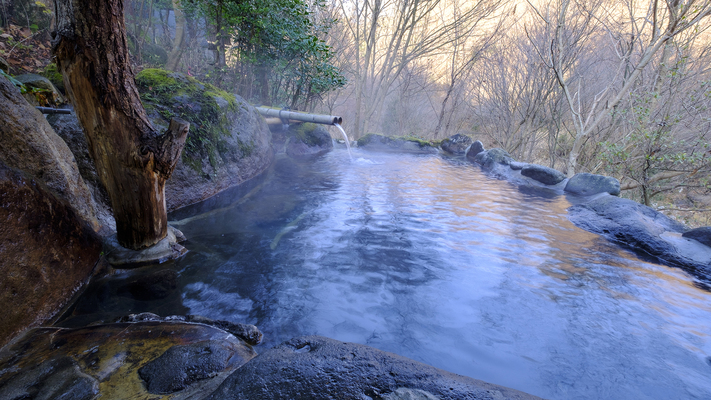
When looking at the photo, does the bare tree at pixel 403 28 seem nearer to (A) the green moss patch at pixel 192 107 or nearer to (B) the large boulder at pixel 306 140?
(B) the large boulder at pixel 306 140

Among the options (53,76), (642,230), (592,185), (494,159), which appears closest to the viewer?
(642,230)

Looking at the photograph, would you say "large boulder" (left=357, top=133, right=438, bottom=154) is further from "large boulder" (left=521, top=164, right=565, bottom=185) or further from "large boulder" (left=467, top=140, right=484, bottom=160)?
"large boulder" (left=521, top=164, right=565, bottom=185)

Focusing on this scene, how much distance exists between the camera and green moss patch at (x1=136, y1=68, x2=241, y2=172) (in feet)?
16.2

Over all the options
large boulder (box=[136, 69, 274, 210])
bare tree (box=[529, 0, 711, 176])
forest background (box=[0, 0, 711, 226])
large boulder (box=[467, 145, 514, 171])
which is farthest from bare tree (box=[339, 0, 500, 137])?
large boulder (box=[136, 69, 274, 210])

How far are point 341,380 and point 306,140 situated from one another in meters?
9.61

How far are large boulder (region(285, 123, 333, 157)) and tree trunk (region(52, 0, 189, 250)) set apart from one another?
724 centimetres

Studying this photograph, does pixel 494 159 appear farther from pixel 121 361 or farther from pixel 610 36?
pixel 121 361

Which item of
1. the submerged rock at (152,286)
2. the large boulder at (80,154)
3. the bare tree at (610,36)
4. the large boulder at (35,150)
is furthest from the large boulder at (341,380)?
the bare tree at (610,36)

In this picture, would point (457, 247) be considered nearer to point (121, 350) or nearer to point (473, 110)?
point (121, 350)

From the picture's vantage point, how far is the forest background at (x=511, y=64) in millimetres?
6332

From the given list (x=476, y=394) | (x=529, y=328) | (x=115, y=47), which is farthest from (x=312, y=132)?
(x=476, y=394)

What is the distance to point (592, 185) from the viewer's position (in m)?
6.33

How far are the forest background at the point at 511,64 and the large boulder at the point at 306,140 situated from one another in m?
1.14

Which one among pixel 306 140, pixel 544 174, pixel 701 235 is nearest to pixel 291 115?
pixel 306 140
